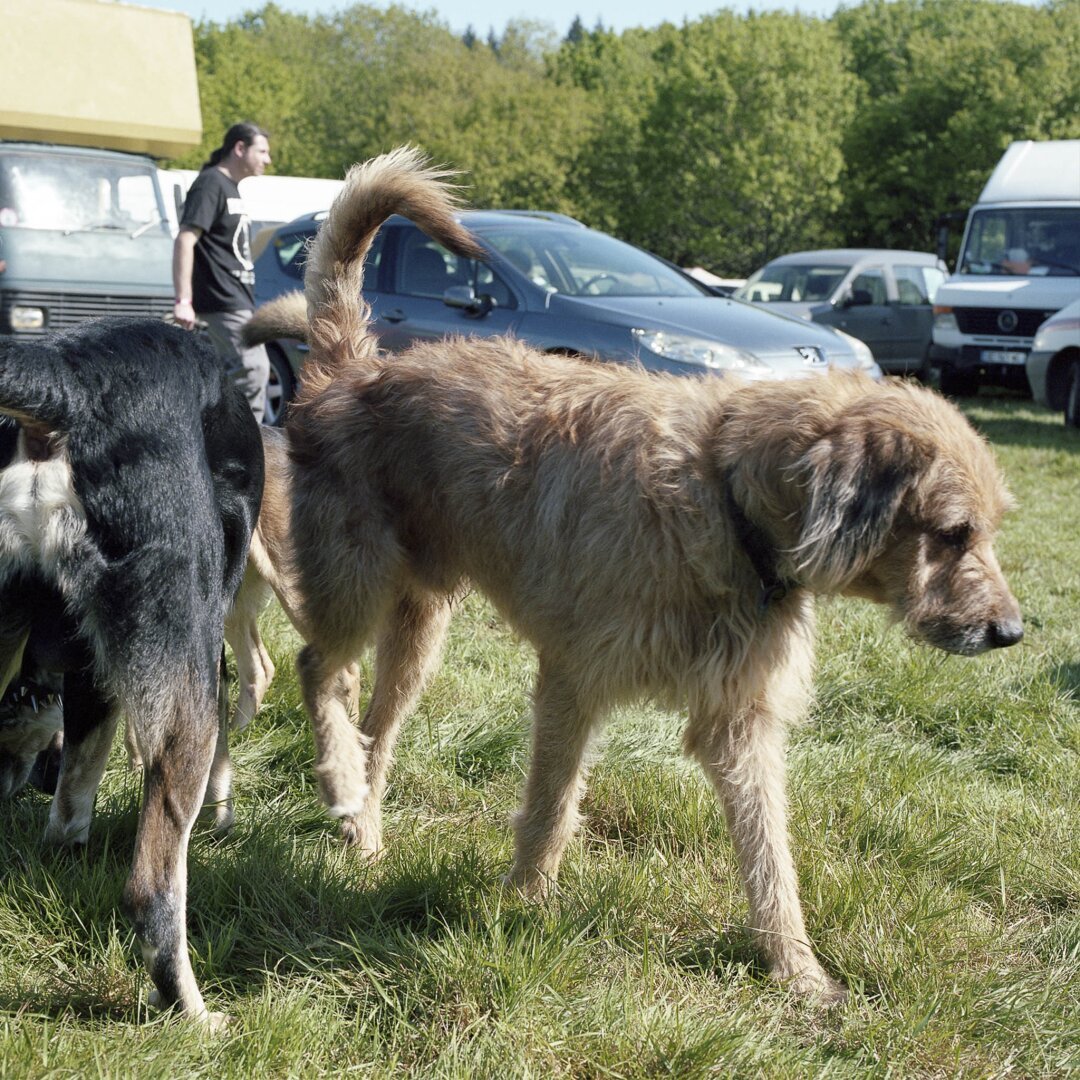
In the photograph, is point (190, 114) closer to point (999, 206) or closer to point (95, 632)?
point (999, 206)

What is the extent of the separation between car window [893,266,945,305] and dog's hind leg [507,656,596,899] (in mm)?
16629

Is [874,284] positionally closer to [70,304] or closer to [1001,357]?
[1001,357]

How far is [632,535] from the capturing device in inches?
123

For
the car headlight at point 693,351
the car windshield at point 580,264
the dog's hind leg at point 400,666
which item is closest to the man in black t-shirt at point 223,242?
the car windshield at point 580,264

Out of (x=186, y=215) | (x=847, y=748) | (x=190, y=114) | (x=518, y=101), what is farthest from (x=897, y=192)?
(x=847, y=748)

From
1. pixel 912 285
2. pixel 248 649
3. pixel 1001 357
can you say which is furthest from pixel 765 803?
pixel 912 285

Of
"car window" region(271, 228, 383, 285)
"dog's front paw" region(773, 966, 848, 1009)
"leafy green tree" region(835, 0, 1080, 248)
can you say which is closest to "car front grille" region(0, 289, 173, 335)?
"car window" region(271, 228, 383, 285)

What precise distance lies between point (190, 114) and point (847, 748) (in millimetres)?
12024

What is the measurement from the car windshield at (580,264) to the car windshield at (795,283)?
8787 mm

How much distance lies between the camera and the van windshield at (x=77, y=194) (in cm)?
1237

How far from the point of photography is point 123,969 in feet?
9.05

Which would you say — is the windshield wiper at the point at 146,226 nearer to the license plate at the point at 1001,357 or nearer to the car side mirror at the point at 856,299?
the car side mirror at the point at 856,299

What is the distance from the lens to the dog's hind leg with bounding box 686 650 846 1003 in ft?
9.89

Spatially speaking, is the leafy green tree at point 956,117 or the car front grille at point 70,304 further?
the leafy green tree at point 956,117
